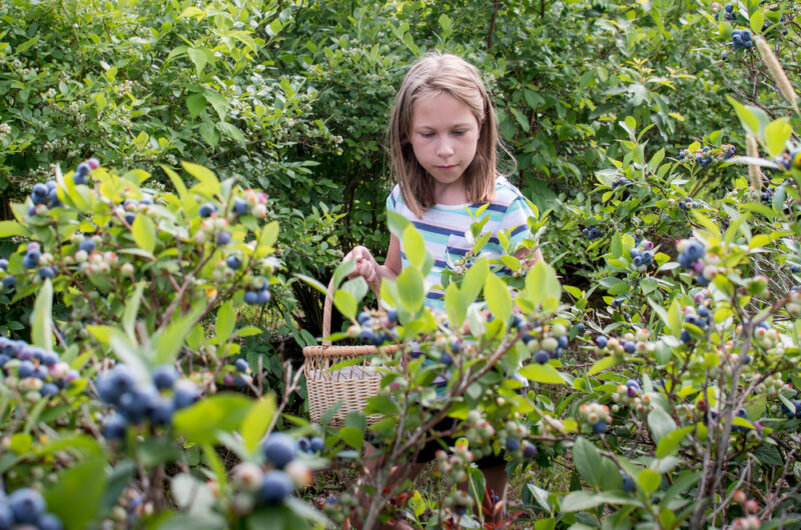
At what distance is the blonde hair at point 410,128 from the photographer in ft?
8.05

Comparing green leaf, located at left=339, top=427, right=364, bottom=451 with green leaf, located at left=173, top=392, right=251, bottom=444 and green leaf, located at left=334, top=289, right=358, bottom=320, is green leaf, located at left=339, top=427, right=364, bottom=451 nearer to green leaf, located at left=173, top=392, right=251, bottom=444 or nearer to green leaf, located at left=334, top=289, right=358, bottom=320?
green leaf, located at left=334, top=289, right=358, bottom=320

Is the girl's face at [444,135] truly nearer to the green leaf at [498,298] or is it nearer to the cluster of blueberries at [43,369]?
the green leaf at [498,298]

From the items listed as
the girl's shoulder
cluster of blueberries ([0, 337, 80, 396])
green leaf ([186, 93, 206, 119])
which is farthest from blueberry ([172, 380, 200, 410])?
green leaf ([186, 93, 206, 119])

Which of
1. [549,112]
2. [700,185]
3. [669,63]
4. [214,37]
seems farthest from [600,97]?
[214,37]

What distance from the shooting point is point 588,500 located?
3.50ft

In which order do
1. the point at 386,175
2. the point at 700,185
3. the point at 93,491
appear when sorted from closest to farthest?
the point at 93,491
the point at 700,185
the point at 386,175

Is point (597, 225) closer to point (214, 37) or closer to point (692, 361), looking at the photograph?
point (692, 361)

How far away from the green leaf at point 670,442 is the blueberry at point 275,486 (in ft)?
2.44

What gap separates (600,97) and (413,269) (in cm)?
353

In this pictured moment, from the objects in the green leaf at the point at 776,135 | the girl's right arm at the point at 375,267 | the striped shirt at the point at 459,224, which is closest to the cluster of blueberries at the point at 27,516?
the green leaf at the point at 776,135

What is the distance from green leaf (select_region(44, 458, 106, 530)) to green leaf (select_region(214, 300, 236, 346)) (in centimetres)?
59

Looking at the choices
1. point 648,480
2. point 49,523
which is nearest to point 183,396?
point 49,523

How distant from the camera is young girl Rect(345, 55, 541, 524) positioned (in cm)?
233

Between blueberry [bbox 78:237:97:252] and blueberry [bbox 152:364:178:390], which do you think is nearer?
blueberry [bbox 152:364:178:390]
